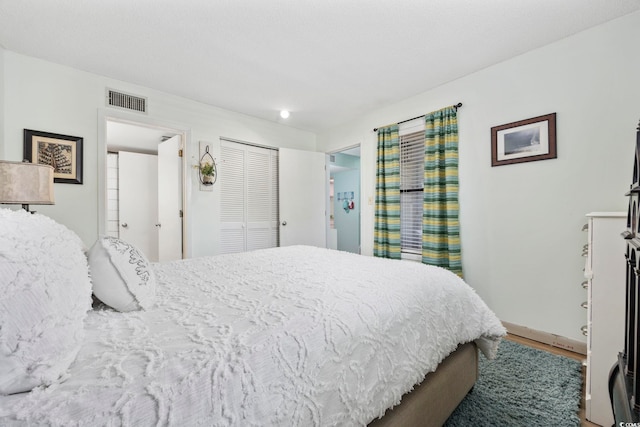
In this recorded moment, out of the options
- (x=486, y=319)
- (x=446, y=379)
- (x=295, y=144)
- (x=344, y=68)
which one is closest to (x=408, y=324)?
(x=446, y=379)

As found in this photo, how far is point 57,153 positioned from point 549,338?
475 cm

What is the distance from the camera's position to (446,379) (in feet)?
4.34

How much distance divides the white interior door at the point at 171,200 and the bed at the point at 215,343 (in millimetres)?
2344

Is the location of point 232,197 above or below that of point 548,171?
below

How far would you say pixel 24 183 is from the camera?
1.73 m

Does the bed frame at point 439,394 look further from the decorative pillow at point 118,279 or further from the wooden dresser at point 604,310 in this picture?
the decorative pillow at point 118,279

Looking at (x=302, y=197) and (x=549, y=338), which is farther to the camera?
(x=302, y=197)

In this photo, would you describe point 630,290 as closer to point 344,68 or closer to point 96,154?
point 344,68

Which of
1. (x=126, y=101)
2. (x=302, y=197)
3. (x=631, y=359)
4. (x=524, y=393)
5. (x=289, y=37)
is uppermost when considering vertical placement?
(x=289, y=37)

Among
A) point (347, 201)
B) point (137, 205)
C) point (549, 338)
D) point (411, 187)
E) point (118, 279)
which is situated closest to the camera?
point (118, 279)

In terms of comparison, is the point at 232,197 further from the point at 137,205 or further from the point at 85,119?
the point at 137,205

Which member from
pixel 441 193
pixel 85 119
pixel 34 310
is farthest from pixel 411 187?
pixel 85 119

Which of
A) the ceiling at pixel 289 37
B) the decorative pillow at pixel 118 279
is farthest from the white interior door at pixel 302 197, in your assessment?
the decorative pillow at pixel 118 279

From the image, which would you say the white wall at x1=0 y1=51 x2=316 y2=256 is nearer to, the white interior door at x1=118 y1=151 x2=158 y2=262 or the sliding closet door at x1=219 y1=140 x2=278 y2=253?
the sliding closet door at x1=219 y1=140 x2=278 y2=253
